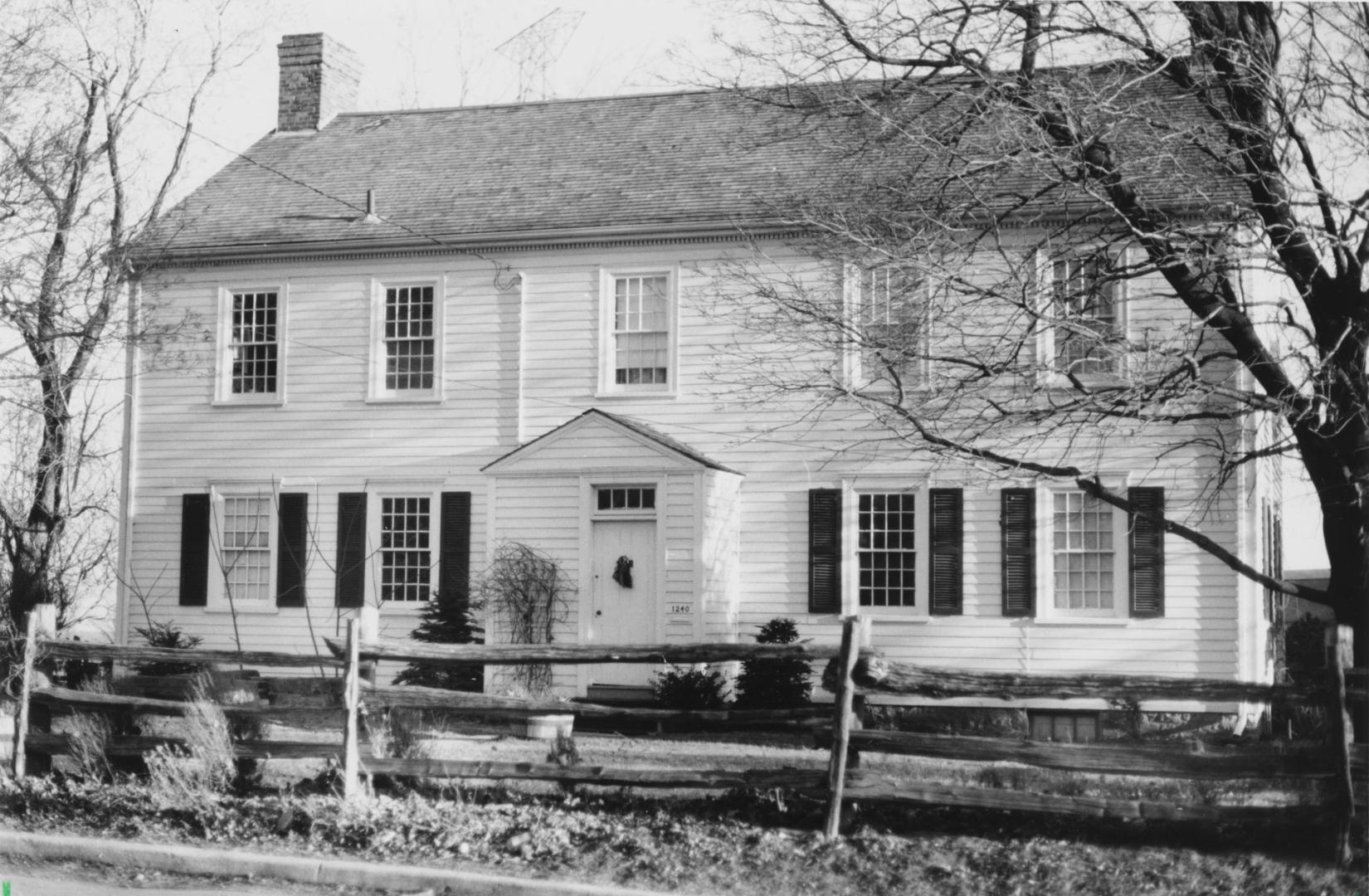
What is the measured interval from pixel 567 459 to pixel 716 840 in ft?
32.8

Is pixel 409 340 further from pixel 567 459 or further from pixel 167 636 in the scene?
pixel 167 636

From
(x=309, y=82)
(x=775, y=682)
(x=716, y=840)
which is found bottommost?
(x=716, y=840)

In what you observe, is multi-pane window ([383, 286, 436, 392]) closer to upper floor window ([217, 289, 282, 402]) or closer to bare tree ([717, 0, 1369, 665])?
upper floor window ([217, 289, 282, 402])

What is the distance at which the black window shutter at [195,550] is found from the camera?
2028 cm

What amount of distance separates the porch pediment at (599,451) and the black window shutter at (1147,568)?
494cm

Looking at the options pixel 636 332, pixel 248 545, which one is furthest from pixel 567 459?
pixel 248 545

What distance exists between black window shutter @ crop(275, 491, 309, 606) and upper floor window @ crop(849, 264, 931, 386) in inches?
419

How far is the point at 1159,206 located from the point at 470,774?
20.2 ft

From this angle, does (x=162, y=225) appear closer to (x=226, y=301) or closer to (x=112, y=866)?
(x=226, y=301)

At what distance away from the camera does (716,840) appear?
8852 mm

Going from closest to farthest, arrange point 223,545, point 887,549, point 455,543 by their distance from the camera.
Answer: point 887,549
point 455,543
point 223,545

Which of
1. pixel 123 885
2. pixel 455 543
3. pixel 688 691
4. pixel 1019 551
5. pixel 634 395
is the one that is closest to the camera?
pixel 123 885

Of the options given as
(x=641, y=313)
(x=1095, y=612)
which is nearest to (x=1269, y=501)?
(x=1095, y=612)

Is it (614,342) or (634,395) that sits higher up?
(614,342)
